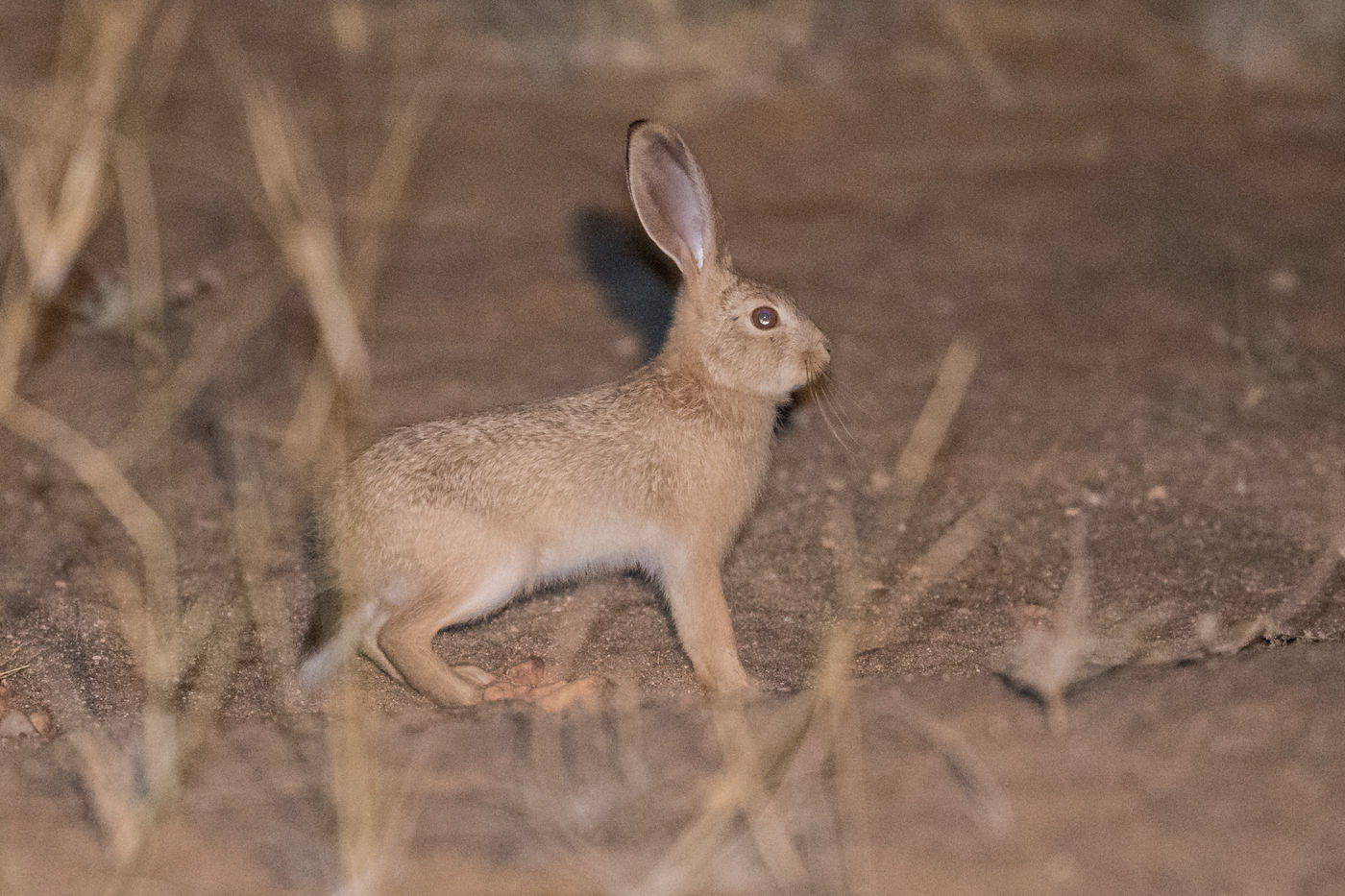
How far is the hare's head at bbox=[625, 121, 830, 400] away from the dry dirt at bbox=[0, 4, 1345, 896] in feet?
2.14

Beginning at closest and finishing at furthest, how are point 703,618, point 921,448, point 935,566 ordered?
point 703,618
point 935,566
point 921,448

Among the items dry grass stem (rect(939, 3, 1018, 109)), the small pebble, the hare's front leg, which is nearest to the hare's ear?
the hare's front leg

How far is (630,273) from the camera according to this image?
595 cm

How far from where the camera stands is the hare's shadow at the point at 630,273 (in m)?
5.54

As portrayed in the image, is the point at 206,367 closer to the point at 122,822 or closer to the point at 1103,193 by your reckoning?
the point at 122,822

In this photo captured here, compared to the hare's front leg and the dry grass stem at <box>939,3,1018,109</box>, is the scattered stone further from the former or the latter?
the dry grass stem at <box>939,3,1018,109</box>

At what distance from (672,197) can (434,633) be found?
1396 mm

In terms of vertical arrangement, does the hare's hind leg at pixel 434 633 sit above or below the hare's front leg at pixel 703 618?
above

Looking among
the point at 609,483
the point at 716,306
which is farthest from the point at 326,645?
the point at 716,306

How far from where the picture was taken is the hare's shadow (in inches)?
218

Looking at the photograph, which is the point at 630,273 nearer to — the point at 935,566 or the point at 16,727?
the point at 935,566

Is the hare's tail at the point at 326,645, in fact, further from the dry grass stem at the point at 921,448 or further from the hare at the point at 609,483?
the dry grass stem at the point at 921,448

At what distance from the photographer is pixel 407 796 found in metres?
2.71

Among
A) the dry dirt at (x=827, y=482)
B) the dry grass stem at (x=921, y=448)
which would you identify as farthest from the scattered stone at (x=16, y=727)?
the dry grass stem at (x=921, y=448)
